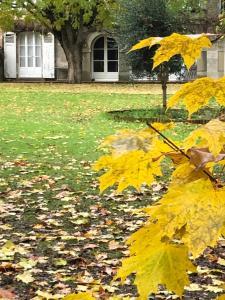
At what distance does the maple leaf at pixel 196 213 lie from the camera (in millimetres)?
1090

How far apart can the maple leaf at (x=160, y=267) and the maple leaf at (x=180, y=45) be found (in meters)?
0.43

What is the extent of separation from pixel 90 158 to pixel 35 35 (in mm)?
29487

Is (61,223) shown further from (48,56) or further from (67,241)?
(48,56)

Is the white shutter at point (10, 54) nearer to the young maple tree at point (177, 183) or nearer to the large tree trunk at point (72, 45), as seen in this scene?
the large tree trunk at point (72, 45)

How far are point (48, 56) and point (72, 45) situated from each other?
15.9 ft

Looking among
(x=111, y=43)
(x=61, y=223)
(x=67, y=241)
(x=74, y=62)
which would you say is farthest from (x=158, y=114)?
(x=111, y=43)

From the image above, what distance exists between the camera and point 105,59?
37094mm

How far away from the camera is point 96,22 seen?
32.6 metres

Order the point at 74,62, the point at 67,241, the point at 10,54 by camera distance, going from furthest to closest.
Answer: the point at 10,54 < the point at 74,62 < the point at 67,241

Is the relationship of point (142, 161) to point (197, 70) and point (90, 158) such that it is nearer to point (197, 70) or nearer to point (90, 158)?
point (90, 158)

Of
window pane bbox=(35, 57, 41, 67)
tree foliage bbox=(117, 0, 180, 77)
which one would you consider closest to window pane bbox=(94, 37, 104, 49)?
window pane bbox=(35, 57, 41, 67)

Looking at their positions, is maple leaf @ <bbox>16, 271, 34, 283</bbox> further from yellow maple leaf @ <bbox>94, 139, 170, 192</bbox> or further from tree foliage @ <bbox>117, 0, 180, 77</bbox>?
tree foliage @ <bbox>117, 0, 180, 77</bbox>

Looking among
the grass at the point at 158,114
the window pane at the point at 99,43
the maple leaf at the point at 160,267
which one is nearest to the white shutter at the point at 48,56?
the window pane at the point at 99,43

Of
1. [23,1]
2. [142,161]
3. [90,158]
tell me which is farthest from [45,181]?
[23,1]
